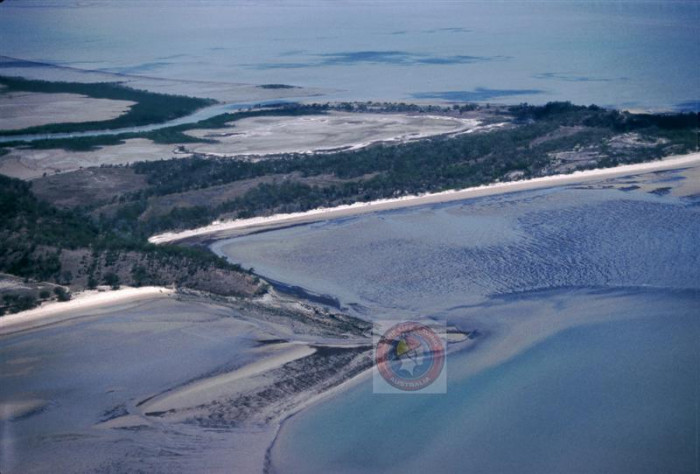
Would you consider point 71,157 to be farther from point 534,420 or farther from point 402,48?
point 402,48

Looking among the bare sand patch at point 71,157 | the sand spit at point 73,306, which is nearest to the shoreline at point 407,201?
the sand spit at point 73,306

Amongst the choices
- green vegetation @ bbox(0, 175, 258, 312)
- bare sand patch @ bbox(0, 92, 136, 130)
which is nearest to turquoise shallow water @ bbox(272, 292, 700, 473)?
green vegetation @ bbox(0, 175, 258, 312)

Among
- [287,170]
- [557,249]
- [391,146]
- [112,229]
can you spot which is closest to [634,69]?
[391,146]

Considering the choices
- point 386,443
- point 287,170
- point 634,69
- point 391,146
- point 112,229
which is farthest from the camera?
point 634,69

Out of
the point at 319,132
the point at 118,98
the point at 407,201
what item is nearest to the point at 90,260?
the point at 407,201

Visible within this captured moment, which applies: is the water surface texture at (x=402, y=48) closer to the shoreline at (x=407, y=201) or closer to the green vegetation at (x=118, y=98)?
the green vegetation at (x=118, y=98)

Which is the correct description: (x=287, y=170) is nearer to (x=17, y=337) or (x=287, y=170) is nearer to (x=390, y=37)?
(x=17, y=337)

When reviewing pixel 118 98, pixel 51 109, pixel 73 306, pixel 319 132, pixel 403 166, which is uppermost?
pixel 118 98
